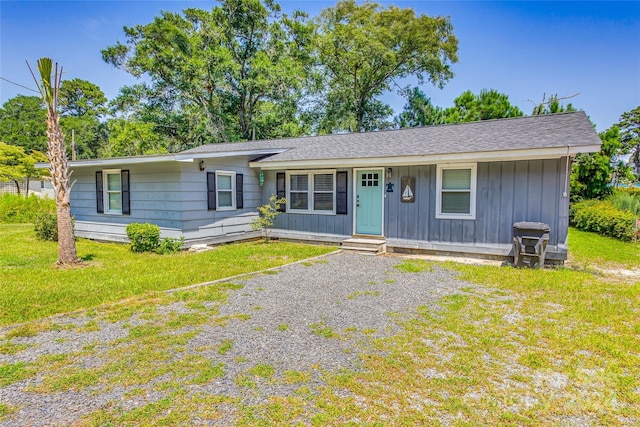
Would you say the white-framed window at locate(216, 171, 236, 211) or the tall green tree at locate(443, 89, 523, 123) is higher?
the tall green tree at locate(443, 89, 523, 123)

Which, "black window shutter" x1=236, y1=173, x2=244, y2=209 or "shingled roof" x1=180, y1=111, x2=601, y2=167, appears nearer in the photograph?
"shingled roof" x1=180, y1=111, x2=601, y2=167

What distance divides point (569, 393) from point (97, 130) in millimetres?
41636

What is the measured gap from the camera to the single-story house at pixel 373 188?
7484mm

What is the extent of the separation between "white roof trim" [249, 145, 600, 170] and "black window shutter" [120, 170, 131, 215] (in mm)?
3462

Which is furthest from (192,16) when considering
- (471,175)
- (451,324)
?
(451,324)

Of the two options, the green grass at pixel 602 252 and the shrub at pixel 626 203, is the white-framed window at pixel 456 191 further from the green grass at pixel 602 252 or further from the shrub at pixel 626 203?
the shrub at pixel 626 203

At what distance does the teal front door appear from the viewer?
945 cm

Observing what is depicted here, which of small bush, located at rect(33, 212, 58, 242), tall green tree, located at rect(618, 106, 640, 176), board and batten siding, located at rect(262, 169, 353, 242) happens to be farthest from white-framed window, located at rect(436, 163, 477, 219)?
tall green tree, located at rect(618, 106, 640, 176)

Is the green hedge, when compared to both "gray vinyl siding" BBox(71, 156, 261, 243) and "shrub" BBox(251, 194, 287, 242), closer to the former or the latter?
"shrub" BBox(251, 194, 287, 242)

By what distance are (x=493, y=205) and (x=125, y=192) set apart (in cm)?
960

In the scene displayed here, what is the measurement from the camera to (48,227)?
419 inches

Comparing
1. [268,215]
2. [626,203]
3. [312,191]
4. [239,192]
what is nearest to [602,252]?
[626,203]

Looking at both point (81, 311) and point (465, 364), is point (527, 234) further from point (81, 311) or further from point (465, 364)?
point (81, 311)

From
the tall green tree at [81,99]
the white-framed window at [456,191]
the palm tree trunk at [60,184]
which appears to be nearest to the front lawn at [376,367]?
the palm tree trunk at [60,184]
